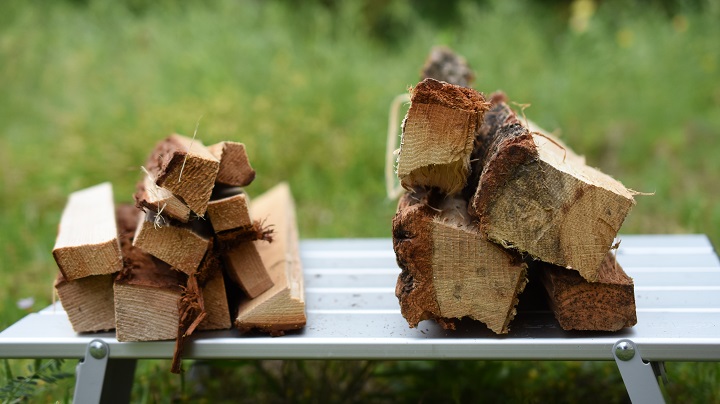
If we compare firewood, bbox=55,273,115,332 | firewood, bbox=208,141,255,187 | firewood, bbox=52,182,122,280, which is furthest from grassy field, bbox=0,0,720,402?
firewood, bbox=208,141,255,187

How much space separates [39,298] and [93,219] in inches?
53.2

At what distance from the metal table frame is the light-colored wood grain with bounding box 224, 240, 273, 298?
14 cm

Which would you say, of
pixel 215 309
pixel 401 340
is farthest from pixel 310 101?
pixel 401 340

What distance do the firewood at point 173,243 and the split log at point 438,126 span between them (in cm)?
56

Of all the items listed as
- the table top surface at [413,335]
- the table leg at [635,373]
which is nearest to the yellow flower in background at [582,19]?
the table top surface at [413,335]

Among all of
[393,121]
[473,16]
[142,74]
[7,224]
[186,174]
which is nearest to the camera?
[186,174]

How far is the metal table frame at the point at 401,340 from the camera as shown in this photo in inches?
72.9

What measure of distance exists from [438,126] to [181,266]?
0.74 m

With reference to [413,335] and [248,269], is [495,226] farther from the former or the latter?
[248,269]

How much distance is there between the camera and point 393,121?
9.30 feet

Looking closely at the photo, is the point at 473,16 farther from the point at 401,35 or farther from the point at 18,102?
the point at 18,102

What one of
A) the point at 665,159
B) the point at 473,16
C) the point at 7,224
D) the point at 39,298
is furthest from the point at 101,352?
the point at 473,16

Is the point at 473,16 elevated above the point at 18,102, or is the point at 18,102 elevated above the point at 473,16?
the point at 473,16

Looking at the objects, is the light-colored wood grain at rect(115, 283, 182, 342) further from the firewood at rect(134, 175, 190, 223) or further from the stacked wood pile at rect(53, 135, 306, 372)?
the firewood at rect(134, 175, 190, 223)
